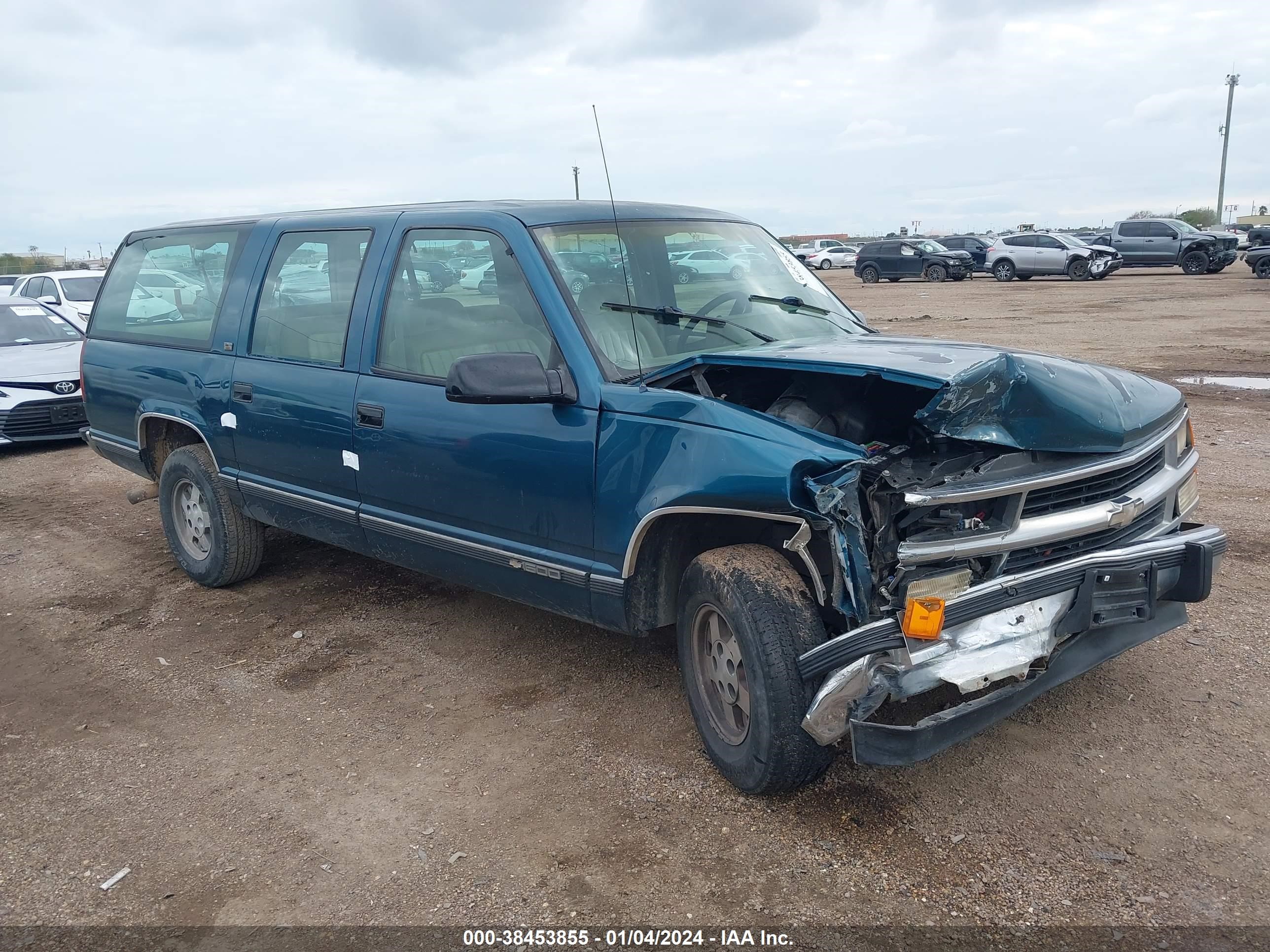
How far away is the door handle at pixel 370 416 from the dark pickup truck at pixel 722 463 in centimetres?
1

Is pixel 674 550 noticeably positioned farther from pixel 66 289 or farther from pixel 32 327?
pixel 66 289

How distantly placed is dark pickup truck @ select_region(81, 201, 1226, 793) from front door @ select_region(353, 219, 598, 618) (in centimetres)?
1

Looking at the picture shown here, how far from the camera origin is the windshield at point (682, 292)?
380 cm

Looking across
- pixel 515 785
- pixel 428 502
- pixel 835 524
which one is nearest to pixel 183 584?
pixel 428 502

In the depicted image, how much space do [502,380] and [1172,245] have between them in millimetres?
32968

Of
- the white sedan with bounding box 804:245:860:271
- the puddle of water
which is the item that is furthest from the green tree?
the puddle of water

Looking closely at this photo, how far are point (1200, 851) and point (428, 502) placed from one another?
9.52 ft

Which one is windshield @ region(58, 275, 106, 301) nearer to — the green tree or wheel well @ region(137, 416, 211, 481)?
wheel well @ region(137, 416, 211, 481)

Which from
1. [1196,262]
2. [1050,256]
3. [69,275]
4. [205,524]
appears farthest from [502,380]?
[1196,262]

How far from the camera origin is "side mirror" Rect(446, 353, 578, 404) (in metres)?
3.43

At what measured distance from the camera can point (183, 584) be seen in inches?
226

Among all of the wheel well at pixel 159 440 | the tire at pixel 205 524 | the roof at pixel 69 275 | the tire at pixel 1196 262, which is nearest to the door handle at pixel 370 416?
the tire at pixel 205 524

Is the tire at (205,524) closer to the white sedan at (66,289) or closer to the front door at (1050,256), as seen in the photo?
the white sedan at (66,289)

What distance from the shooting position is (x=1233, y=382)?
10.7 meters
